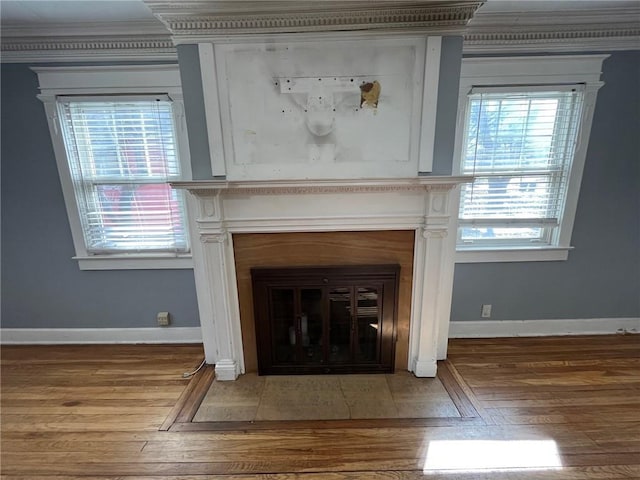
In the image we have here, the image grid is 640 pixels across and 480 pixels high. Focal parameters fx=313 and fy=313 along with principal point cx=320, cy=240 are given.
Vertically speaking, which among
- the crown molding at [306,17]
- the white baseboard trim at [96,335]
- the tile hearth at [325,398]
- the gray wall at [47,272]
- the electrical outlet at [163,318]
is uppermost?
the crown molding at [306,17]

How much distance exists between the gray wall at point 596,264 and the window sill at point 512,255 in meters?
0.05

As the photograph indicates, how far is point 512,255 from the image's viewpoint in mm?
2541

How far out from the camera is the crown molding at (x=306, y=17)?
1.66 metres

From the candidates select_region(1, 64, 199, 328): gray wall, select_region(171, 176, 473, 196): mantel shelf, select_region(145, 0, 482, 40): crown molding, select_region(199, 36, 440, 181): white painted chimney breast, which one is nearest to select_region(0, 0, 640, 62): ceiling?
select_region(145, 0, 482, 40): crown molding

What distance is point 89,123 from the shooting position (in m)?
2.33

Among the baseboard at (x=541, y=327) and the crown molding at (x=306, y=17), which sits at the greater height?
the crown molding at (x=306, y=17)

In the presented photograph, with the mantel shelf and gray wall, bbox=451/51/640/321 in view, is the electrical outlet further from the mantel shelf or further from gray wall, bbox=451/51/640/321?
gray wall, bbox=451/51/640/321

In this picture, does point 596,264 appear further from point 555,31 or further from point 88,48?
point 88,48

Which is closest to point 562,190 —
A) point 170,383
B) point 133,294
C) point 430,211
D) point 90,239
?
point 430,211

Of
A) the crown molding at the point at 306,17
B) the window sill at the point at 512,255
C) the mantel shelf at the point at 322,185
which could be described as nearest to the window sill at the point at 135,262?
the mantel shelf at the point at 322,185

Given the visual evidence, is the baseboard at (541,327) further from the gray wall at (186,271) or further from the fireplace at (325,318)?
the fireplace at (325,318)

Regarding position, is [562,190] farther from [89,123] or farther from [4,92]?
[4,92]

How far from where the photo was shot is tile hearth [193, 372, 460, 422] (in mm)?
1886

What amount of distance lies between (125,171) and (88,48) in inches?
33.1
